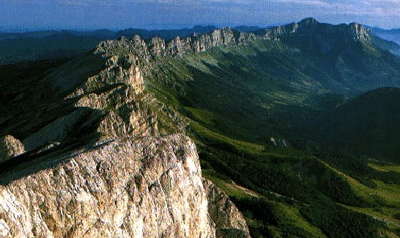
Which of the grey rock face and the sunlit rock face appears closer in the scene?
the grey rock face

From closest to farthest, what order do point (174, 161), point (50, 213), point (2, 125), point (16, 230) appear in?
point (16, 230), point (50, 213), point (174, 161), point (2, 125)

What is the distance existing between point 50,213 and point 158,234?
66.0 feet

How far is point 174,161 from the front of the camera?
242 ft

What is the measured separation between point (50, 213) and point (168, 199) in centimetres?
2278

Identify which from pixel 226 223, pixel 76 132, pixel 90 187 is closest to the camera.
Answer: pixel 90 187

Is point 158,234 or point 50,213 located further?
point 158,234

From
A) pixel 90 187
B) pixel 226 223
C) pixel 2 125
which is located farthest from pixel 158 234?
pixel 2 125

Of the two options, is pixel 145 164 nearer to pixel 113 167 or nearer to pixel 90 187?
pixel 113 167

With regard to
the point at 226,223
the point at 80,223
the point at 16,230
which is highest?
the point at 16,230

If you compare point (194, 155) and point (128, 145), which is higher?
point (128, 145)

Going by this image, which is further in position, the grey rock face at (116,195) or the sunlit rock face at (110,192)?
the sunlit rock face at (110,192)

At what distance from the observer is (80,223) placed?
53469mm

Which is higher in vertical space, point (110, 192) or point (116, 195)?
point (110, 192)

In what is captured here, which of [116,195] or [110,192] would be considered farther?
[116,195]
